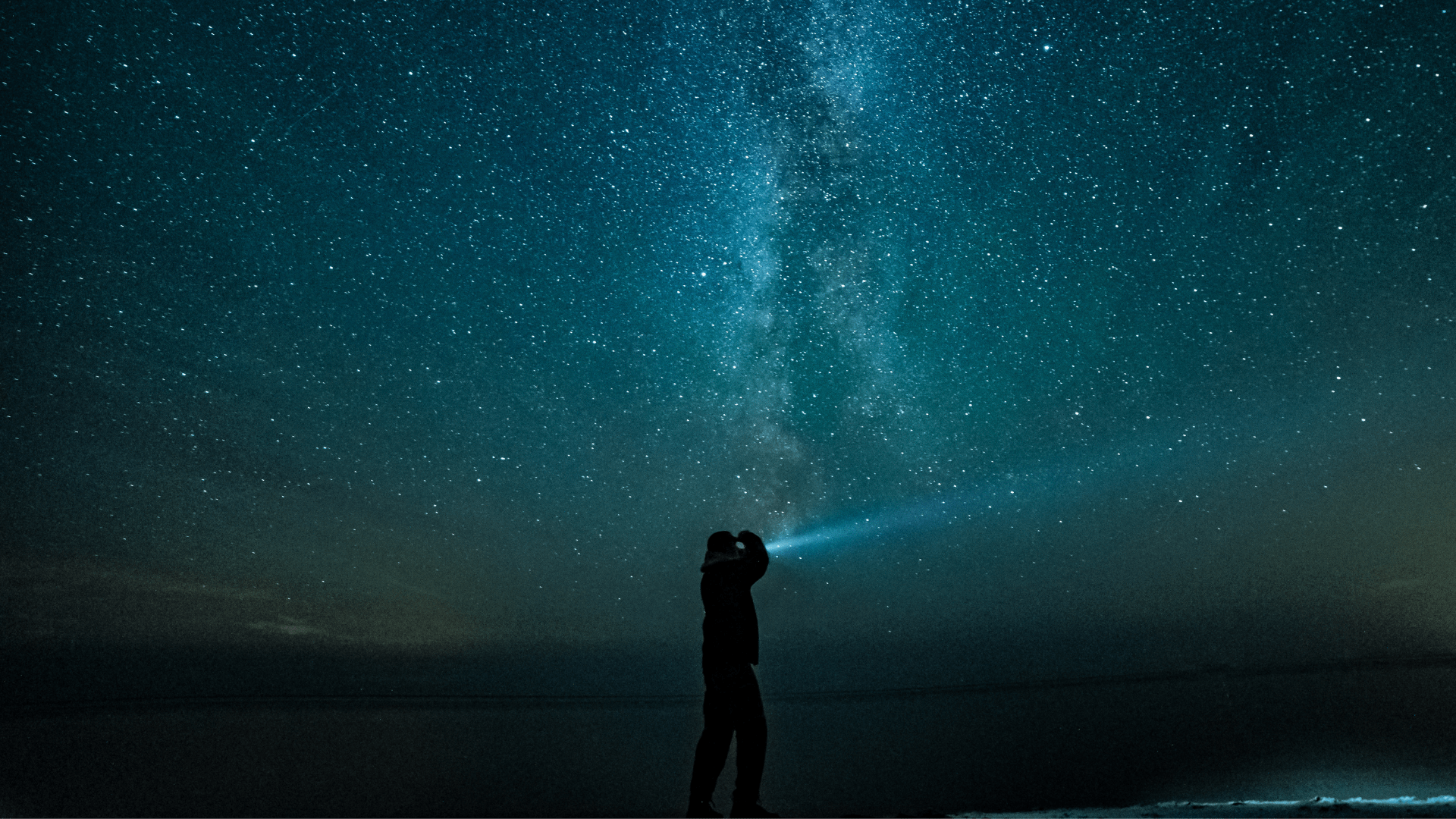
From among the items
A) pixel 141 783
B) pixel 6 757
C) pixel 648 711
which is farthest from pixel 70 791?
pixel 648 711

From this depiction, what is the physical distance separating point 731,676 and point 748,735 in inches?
15.2

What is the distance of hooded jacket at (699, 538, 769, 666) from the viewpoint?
4.77m

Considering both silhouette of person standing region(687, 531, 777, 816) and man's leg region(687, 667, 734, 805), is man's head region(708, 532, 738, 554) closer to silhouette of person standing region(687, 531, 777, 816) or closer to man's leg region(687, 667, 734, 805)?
silhouette of person standing region(687, 531, 777, 816)

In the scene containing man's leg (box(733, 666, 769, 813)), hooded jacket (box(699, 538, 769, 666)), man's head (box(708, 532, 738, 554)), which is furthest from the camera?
man's head (box(708, 532, 738, 554))

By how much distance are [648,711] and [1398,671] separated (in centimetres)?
4731

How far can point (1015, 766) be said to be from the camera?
14102mm

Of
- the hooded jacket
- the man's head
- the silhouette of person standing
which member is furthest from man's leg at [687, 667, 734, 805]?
the man's head

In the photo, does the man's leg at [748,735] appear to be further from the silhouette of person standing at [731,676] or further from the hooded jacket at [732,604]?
the hooded jacket at [732,604]

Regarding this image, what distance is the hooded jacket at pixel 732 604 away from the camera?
15.6 feet

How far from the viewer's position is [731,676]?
15.4 ft

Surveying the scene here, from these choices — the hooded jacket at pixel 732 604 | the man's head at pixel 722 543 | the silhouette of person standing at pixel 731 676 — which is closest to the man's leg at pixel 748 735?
the silhouette of person standing at pixel 731 676

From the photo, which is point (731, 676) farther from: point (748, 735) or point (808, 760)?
point (808, 760)

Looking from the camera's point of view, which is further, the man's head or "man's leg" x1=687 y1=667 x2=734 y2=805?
the man's head

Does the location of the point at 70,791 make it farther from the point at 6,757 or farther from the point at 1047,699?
the point at 1047,699
